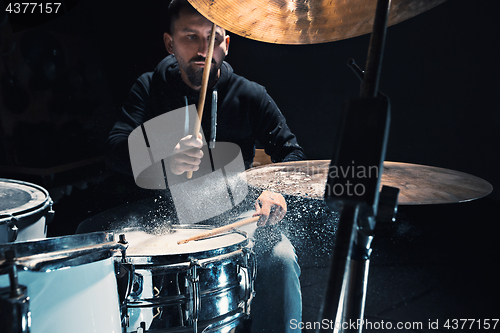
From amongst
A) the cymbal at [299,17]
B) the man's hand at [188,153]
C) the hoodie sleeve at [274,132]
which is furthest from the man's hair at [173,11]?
the cymbal at [299,17]

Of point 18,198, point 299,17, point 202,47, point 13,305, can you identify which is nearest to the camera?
point 13,305

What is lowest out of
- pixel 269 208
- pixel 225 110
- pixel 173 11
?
pixel 269 208

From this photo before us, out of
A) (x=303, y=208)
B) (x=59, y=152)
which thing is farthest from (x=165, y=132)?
(x=303, y=208)

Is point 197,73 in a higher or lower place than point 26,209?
higher

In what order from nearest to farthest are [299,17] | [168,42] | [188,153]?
[299,17] < [188,153] < [168,42]

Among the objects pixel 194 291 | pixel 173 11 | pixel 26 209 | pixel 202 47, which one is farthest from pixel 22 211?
pixel 173 11

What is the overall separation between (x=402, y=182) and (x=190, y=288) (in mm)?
593

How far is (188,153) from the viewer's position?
1.23m

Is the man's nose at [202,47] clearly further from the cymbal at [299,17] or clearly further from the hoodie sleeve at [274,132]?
the cymbal at [299,17]

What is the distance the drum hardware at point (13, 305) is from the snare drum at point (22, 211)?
0.45 meters

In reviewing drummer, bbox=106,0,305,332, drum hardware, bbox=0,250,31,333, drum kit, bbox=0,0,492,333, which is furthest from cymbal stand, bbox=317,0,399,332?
drummer, bbox=106,0,305,332

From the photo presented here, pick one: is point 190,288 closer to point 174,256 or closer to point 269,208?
point 174,256

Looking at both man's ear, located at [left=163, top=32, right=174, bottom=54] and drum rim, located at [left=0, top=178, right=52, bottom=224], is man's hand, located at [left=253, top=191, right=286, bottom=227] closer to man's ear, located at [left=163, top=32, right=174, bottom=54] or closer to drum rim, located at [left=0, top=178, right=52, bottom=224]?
drum rim, located at [left=0, top=178, right=52, bottom=224]

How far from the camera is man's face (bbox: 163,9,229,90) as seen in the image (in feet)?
5.04
